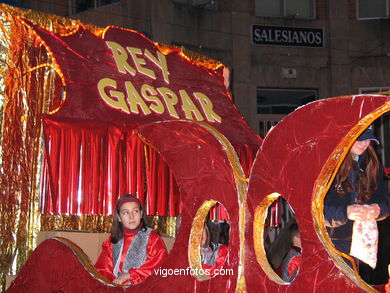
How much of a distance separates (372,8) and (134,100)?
31.3ft

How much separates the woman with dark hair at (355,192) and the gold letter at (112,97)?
2.96 meters

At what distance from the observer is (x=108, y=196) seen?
5805mm

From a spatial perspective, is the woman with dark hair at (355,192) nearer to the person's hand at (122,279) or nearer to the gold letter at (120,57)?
the person's hand at (122,279)

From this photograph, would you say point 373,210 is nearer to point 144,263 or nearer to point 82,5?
point 144,263

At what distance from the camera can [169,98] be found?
657cm

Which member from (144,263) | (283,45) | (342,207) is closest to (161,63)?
(144,263)

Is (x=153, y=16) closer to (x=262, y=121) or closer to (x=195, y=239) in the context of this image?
(x=262, y=121)

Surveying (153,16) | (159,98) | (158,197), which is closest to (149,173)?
(158,197)

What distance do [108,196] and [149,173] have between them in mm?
551

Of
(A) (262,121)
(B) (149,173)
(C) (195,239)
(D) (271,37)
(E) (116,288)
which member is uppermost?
(D) (271,37)

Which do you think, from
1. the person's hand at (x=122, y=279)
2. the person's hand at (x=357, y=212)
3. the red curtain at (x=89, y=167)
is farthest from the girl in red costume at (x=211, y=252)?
the person's hand at (x=357, y=212)

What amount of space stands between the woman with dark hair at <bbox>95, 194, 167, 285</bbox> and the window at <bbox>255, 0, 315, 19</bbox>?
32.5 ft

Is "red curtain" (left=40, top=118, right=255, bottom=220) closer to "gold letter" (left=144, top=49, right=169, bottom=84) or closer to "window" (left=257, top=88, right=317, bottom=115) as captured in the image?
"gold letter" (left=144, top=49, right=169, bottom=84)

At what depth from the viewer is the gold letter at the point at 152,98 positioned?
6383 millimetres
